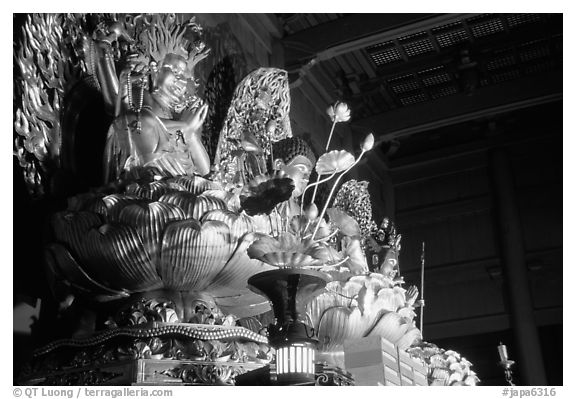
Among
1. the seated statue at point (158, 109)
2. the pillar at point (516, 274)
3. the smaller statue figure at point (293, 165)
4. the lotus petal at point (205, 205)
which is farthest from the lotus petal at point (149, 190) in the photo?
the pillar at point (516, 274)

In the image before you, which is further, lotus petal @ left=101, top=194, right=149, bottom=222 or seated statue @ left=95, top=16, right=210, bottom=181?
seated statue @ left=95, top=16, right=210, bottom=181

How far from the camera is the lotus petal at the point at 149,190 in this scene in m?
2.57

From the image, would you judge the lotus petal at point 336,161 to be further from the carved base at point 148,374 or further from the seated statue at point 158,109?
the seated statue at point 158,109

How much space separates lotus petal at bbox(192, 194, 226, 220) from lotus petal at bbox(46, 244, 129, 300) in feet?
1.15

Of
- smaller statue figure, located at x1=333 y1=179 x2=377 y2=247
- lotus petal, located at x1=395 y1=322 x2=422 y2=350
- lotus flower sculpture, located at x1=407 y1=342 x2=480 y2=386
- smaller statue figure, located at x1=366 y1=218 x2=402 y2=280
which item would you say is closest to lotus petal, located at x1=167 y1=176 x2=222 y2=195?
lotus petal, located at x1=395 y1=322 x2=422 y2=350

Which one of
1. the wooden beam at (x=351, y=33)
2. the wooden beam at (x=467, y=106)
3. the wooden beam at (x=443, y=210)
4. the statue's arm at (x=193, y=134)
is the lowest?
the statue's arm at (x=193, y=134)

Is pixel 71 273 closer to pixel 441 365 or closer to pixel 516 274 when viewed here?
pixel 441 365

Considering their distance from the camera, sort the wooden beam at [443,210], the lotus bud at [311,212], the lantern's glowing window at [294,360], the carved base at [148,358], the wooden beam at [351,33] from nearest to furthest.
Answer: the lantern's glowing window at [294,360], the lotus bud at [311,212], the carved base at [148,358], the wooden beam at [351,33], the wooden beam at [443,210]

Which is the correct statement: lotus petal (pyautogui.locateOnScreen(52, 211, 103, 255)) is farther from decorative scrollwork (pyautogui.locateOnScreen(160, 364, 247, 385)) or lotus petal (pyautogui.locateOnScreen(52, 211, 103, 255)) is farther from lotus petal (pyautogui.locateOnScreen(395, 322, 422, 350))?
lotus petal (pyautogui.locateOnScreen(395, 322, 422, 350))

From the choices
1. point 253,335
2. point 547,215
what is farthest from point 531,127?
point 253,335

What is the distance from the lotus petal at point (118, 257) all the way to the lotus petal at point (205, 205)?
0.20m

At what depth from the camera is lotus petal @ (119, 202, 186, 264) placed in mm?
2426

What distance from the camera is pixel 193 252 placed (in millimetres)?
2449

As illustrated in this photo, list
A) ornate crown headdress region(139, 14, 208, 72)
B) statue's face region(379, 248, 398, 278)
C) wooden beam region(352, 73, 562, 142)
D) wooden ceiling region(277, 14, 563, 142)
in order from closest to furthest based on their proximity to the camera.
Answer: ornate crown headdress region(139, 14, 208, 72), statue's face region(379, 248, 398, 278), wooden ceiling region(277, 14, 563, 142), wooden beam region(352, 73, 562, 142)
